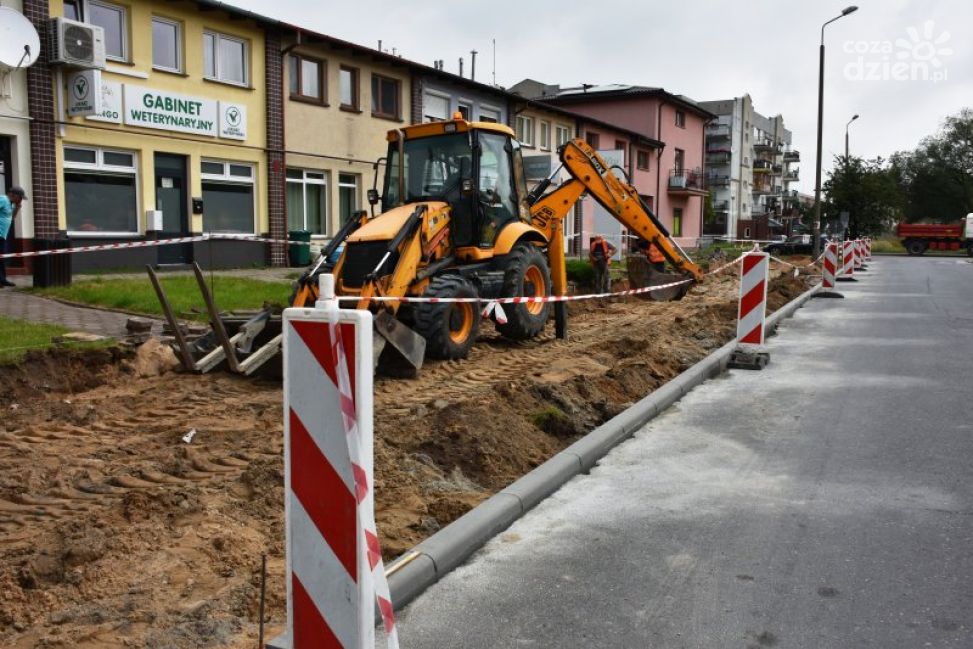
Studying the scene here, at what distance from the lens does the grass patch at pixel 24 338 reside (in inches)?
326

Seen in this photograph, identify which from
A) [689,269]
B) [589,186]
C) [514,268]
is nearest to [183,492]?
[514,268]

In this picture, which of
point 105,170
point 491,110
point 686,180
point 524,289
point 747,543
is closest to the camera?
point 747,543

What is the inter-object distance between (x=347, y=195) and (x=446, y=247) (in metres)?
15.8

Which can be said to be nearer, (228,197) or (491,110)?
(228,197)

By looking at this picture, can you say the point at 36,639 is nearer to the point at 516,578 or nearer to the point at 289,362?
the point at 289,362

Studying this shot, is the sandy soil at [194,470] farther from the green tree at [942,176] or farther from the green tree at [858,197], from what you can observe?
the green tree at [942,176]

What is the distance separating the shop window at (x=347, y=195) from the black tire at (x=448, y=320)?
15619mm

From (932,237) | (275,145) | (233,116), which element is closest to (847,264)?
(275,145)

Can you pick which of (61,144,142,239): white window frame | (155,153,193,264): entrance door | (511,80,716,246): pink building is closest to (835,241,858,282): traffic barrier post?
(511,80,716,246): pink building

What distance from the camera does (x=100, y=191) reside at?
720 inches

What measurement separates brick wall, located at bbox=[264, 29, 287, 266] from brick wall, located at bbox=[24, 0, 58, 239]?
5.75 metres

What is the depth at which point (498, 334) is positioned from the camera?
38.8 ft

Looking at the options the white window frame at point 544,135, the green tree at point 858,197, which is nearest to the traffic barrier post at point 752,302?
the white window frame at point 544,135

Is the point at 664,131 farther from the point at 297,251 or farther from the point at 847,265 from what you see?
the point at 297,251
